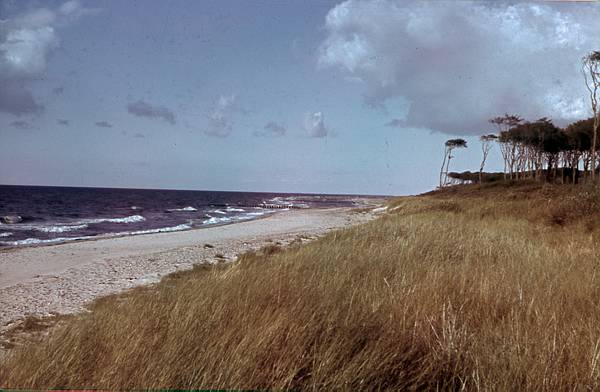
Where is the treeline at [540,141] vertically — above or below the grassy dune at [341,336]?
above

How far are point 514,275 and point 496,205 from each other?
10953mm

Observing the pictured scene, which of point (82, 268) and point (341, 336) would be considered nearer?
point (341, 336)

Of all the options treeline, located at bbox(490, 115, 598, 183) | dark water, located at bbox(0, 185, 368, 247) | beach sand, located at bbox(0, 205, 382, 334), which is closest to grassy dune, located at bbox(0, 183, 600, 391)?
beach sand, located at bbox(0, 205, 382, 334)

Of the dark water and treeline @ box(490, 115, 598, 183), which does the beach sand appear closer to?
the dark water

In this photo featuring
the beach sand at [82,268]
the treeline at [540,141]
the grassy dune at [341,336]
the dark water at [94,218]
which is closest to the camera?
the grassy dune at [341,336]

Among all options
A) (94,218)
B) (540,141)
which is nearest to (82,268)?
(94,218)

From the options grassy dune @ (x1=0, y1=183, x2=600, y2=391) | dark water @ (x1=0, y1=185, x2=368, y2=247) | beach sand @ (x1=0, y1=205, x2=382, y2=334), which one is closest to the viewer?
grassy dune @ (x1=0, y1=183, x2=600, y2=391)

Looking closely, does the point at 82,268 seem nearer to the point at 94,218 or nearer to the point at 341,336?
the point at 341,336

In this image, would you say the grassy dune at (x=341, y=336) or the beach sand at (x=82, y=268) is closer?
the grassy dune at (x=341, y=336)

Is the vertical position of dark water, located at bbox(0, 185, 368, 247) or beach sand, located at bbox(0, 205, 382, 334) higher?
beach sand, located at bbox(0, 205, 382, 334)

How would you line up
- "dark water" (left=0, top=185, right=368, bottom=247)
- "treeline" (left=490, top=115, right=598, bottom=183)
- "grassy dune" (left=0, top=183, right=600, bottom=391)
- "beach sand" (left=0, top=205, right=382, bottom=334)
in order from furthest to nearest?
1. "treeline" (left=490, top=115, right=598, bottom=183)
2. "dark water" (left=0, top=185, right=368, bottom=247)
3. "beach sand" (left=0, top=205, right=382, bottom=334)
4. "grassy dune" (left=0, top=183, right=600, bottom=391)

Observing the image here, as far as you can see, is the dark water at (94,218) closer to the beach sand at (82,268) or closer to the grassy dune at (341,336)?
the beach sand at (82,268)

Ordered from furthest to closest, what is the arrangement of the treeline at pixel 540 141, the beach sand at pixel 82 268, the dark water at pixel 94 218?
1. the treeline at pixel 540 141
2. the dark water at pixel 94 218
3. the beach sand at pixel 82 268

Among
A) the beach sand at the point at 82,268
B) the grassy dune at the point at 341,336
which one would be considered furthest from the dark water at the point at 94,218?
the grassy dune at the point at 341,336
